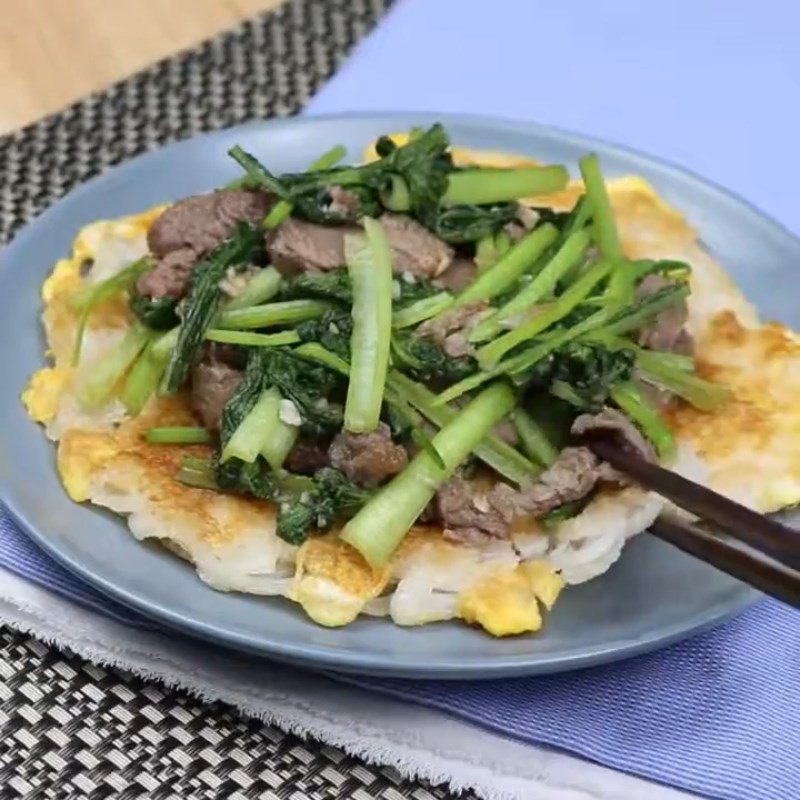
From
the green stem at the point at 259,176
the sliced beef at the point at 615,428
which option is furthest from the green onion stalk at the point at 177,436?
the sliced beef at the point at 615,428

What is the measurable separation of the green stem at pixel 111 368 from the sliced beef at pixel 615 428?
709mm

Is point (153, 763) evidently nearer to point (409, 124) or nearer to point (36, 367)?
point (36, 367)

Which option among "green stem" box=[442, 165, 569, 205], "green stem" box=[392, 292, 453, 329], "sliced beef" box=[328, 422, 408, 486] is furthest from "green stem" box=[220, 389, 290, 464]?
"green stem" box=[442, 165, 569, 205]

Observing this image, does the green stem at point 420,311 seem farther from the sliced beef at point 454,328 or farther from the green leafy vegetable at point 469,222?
the green leafy vegetable at point 469,222

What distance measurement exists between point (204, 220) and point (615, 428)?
2.58ft

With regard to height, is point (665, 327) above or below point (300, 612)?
above

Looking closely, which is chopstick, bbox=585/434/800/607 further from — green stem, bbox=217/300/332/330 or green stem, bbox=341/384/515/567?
green stem, bbox=217/300/332/330

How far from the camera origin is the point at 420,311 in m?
2.05

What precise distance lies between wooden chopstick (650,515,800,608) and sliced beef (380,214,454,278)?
60 cm

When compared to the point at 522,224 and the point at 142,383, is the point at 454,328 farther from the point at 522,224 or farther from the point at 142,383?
the point at 142,383

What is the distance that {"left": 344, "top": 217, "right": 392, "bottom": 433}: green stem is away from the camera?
1909 millimetres

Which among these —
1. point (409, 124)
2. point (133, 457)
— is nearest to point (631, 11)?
point (409, 124)

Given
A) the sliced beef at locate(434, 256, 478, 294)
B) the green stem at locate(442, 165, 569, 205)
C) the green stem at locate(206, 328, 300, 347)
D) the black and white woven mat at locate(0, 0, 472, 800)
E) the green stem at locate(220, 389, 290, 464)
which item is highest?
the green stem at locate(442, 165, 569, 205)

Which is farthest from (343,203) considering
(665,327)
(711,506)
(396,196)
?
(711,506)
